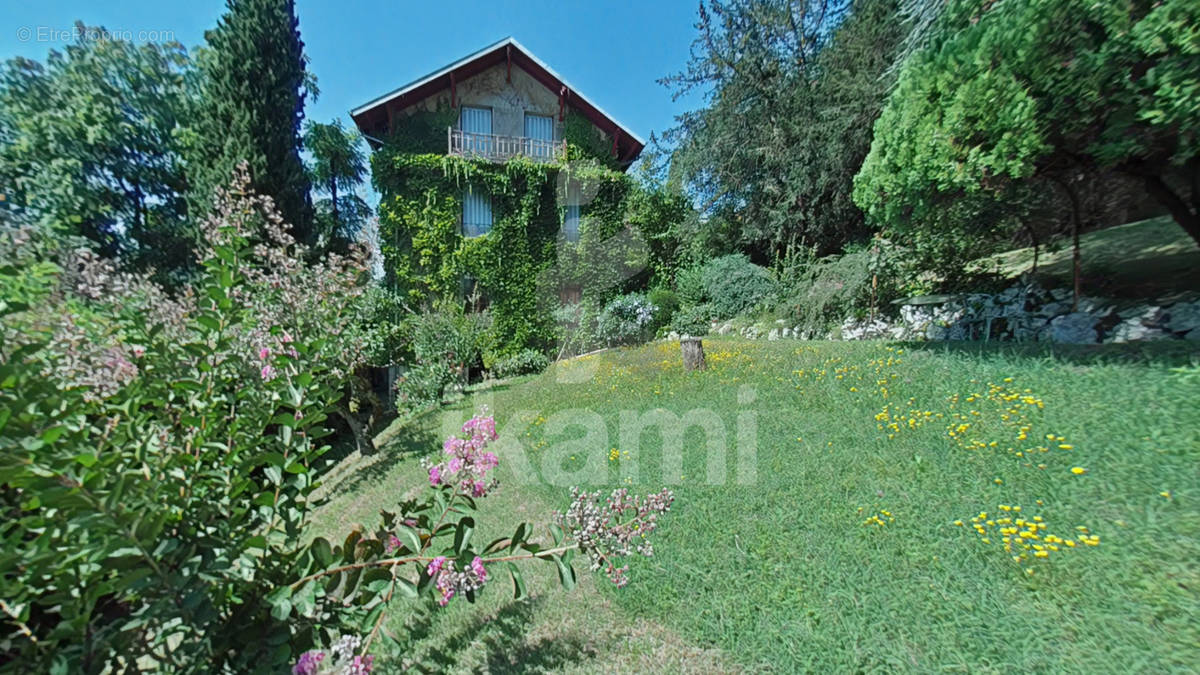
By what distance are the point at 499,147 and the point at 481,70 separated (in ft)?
7.60

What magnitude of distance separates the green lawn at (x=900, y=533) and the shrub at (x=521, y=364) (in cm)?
691

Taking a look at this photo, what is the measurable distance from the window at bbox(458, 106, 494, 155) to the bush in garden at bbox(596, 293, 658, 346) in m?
6.00

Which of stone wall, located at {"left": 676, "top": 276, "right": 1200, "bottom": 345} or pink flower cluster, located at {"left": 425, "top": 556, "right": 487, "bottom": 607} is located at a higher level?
stone wall, located at {"left": 676, "top": 276, "right": 1200, "bottom": 345}

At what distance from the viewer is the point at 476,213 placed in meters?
13.0

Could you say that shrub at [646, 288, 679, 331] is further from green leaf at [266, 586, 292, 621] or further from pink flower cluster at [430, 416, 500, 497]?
green leaf at [266, 586, 292, 621]

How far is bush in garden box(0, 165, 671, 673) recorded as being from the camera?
0.90 meters

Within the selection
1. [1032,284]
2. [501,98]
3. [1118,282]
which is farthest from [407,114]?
[1118,282]

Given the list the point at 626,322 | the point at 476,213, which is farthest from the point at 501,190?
the point at 626,322

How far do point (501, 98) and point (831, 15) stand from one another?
10213mm

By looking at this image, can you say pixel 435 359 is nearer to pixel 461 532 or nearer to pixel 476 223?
pixel 476 223

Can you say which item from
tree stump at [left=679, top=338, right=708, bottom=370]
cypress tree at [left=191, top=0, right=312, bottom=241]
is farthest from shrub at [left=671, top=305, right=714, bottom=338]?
cypress tree at [left=191, top=0, right=312, bottom=241]

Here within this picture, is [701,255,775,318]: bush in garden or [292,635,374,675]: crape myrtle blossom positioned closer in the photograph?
[292,635,374,675]: crape myrtle blossom

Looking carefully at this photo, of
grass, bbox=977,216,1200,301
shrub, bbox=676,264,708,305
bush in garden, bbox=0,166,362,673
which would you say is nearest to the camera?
bush in garden, bbox=0,166,362,673

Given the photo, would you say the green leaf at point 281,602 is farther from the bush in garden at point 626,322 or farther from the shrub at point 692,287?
the shrub at point 692,287
